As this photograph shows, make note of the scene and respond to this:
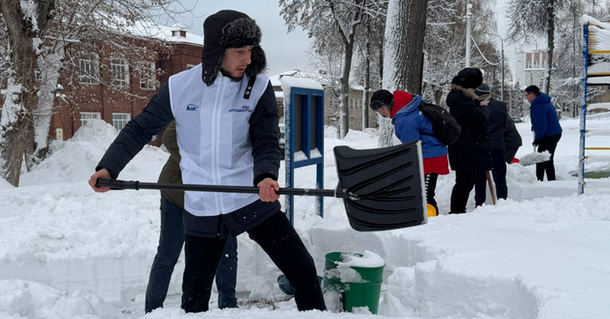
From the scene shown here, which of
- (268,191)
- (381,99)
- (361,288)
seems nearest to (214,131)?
(268,191)

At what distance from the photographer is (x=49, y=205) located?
5.61 metres

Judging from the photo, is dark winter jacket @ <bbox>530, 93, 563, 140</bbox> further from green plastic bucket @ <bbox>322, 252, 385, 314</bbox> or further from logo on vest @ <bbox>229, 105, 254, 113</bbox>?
logo on vest @ <bbox>229, 105, 254, 113</bbox>

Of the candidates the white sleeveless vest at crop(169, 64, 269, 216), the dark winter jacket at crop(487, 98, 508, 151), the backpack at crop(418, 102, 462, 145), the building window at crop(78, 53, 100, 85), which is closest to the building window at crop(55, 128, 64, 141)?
the building window at crop(78, 53, 100, 85)

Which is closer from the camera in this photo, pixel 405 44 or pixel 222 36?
pixel 222 36

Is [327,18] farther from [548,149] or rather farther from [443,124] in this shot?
[443,124]

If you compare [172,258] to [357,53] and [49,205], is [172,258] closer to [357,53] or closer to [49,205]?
[49,205]

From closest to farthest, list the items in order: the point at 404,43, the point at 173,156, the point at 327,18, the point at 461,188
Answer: the point at 173,156, the point at 461,188, the point at 404,43, the point at 327,18

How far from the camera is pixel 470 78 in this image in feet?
18.0

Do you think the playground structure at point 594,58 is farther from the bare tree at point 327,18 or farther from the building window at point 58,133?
the building window at point 58,133

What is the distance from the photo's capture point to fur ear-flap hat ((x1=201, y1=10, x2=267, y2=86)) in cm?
237

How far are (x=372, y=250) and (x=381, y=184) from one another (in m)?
2.24

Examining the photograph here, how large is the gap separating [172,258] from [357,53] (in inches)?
927

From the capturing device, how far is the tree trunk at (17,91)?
328 inches

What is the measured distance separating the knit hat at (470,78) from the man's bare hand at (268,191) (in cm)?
376
